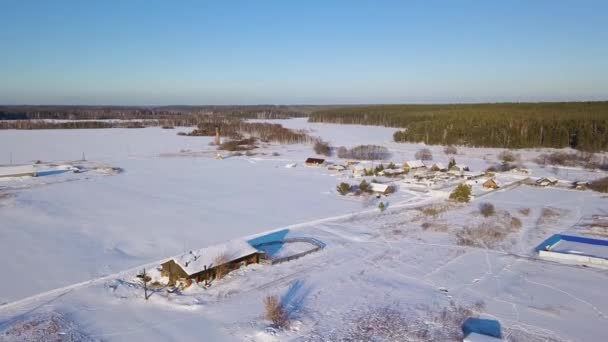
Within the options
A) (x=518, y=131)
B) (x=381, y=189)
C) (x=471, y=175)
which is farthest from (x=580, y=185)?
(x=518, y=131)

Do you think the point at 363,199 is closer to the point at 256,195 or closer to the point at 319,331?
the point at 256,195

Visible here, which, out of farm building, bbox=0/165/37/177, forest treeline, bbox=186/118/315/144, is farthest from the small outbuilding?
forest treeline, bbox=186/118/315/144

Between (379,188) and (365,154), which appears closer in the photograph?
(379,188)

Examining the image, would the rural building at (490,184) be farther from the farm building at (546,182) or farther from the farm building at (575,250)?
the farm building at (575,250)

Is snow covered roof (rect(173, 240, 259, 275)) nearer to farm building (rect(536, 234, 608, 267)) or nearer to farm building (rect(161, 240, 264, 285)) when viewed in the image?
farm building (rect(161, 240, 264, 285))

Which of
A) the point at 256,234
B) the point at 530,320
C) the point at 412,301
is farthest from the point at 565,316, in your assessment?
the point at 256,234

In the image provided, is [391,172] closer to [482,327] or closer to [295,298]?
[295,298]
